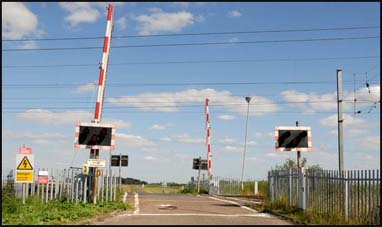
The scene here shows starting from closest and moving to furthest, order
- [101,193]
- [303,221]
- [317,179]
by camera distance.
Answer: [303,221]
[317,179]
[101,193]

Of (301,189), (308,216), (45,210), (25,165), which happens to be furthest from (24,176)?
(308,216)

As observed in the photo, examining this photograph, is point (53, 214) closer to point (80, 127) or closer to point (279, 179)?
point (80, 127)

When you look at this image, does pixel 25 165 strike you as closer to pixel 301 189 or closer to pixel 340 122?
pixel 301 189

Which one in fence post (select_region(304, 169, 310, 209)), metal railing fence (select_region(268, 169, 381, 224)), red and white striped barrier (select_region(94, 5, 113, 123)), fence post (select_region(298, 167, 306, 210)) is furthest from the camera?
red and white striped barrier (select_region(94, 5, 113, 123))

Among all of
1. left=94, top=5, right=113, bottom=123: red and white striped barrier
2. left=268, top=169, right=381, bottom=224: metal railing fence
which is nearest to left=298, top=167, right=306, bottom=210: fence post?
left=268, top=169, right=381, bottom=224: metal railing fence

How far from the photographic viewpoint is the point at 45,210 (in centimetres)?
1723

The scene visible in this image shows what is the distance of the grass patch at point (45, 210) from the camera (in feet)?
49.7

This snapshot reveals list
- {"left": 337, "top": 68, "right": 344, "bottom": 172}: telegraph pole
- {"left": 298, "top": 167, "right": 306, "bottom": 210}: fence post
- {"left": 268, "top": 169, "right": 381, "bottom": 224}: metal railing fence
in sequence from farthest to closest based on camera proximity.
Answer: {"left": 337, "top": 68, "right": 344, "bottom": 172}: telegraph pole, {"left": 298, "top": 167, "right": 306, "bottom": 210}: fence post, {"left": 268, "top": 169, "right": 381, "bottom": 224}: metal railing fence

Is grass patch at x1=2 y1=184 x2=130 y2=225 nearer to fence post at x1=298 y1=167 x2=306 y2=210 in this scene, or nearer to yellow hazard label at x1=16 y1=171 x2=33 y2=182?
yellow hazard label at x1=16 y1=171 x2=33 y2=182

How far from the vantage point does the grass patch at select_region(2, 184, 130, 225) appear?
49.7ft

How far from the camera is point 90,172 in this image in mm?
21031

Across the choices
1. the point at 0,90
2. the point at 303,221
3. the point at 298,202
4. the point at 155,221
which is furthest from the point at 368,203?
the point at 0,90

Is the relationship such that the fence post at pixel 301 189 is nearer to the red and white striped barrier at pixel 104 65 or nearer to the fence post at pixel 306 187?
the fence post at pixel 306 187

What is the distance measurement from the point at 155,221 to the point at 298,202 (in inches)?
228
